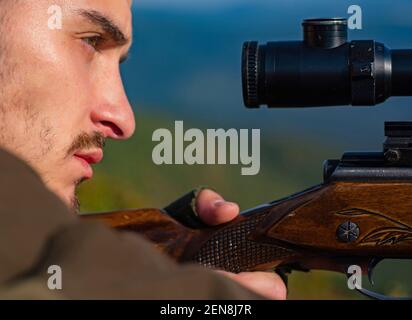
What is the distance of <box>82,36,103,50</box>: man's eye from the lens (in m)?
3.71

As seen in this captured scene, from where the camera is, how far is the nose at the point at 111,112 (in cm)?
376

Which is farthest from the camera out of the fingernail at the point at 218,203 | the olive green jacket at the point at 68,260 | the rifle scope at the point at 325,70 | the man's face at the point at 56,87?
the rifle scope at the point at 325,70

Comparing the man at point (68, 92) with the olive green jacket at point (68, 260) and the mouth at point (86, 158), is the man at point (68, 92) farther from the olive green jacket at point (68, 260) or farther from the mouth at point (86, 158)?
the olive green jacket at point (68, 260)

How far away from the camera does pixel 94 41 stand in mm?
3752

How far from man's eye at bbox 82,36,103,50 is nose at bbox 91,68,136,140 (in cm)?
13

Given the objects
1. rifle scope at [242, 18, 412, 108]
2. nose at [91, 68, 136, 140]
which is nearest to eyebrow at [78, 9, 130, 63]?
nose at [91, 68, 136, 140]

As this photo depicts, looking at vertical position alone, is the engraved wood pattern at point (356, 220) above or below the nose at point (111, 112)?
below

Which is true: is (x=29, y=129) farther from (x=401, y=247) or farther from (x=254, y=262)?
(x=401, y=247)

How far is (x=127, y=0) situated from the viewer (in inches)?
152

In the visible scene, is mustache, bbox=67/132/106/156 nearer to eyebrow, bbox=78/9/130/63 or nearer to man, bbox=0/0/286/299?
man, bbox=0/0/286/299

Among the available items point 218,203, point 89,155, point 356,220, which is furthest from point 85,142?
point 356,220

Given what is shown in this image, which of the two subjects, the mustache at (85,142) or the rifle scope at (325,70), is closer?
the mustache at (85,142)

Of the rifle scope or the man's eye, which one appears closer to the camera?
the man's eye

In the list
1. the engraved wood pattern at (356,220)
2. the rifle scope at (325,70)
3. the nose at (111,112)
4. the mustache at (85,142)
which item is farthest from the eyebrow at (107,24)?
the engraved wood pattern at (356,220)
